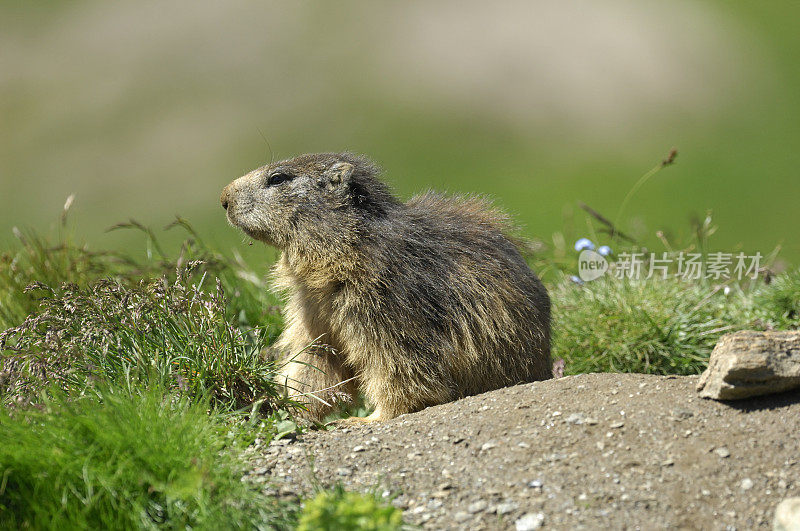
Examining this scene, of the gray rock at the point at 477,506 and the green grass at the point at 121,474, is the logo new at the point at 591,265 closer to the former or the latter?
the gray rock at the point at 477,506

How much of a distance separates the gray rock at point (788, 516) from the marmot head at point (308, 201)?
3.17 m

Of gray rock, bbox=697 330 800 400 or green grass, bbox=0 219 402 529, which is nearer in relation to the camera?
green grass, bbox=0 219 402 529

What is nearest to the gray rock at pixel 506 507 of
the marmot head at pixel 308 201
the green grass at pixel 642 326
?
the marmot head at pixel 308 201

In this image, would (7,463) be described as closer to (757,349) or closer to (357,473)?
(357,473)

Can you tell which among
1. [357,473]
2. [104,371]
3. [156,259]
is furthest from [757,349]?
[156,259]

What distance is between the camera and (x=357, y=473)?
408 centimetres

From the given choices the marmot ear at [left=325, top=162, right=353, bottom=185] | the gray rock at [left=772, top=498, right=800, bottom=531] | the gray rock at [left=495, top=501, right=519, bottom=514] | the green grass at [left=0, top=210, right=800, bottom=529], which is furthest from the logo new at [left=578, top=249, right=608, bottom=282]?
the gray rock at [left=772, top=498, right=800, bottom=531]

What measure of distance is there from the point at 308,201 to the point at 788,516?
3626mm

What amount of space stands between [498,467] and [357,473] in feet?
2.32

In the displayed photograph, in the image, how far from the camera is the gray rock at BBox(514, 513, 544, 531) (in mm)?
3545

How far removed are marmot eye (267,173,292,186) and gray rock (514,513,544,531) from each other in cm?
316

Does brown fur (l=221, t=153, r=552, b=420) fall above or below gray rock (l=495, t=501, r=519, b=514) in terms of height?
above

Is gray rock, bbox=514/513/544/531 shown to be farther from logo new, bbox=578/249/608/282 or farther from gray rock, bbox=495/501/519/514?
logo new, bbox=578/249/608/282

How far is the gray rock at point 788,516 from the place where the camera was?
3211mm
